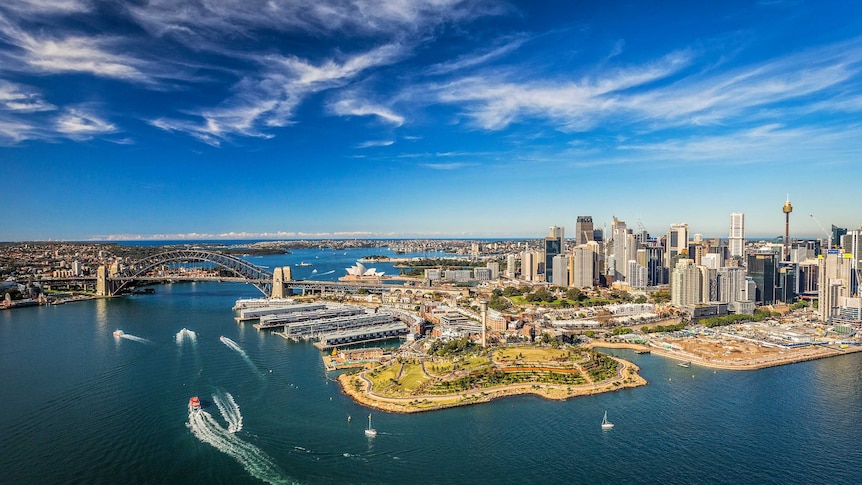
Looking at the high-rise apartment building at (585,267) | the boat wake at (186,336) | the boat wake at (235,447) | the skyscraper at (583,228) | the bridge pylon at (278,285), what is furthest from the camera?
the skyscraper at (583,228)

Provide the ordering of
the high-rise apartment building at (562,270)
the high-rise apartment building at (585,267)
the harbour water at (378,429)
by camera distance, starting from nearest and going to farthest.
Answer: the harbour water at (378,429) → the high-rise apartment building at (585,267) → the high-rise apartment building at (562,270)

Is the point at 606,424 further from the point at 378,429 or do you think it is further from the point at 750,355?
the point at 750,355

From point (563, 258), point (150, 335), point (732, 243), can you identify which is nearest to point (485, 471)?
point (150, 335)

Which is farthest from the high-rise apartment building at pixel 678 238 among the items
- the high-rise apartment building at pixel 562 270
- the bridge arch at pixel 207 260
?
the bridge arch at pixel 207 260

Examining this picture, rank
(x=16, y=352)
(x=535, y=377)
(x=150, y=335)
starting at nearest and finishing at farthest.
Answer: (x=535, y=377) < (x=16, y=352) < (x=150, y=335)

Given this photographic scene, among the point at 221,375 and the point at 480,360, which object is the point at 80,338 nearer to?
the point at 221,375

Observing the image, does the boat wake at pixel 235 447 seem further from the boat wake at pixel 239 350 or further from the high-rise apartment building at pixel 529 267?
the high-rise apartment building at pixel 529 267
